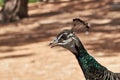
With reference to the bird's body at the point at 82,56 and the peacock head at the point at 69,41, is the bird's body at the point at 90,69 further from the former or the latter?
the peacock head at the point at 69,41

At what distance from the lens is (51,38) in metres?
14.9

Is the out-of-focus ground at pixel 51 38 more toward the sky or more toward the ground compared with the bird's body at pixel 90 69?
more toward the ground

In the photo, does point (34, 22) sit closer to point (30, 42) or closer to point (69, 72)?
point (30, 42)

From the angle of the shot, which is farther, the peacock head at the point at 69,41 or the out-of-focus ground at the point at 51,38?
the out-of-focus ground at the point at 51,38

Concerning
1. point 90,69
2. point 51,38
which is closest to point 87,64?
point 90,69

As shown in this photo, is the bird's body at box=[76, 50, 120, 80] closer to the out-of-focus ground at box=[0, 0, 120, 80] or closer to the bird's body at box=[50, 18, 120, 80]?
the bird's body at box=[50, 18, 120, 80]

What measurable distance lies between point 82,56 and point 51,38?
33.8ft

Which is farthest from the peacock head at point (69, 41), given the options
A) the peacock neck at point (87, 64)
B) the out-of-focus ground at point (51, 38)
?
the out-of-focus ground at point (51, 38)

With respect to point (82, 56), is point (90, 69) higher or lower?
lower

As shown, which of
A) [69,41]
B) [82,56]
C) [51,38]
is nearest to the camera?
[69,41]

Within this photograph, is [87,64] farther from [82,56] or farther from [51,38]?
[51,38]

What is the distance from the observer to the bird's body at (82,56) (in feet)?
14.7

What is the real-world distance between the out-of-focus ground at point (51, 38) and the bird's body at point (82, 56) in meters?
2.30

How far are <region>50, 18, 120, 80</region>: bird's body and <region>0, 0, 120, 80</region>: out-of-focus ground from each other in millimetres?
2305
